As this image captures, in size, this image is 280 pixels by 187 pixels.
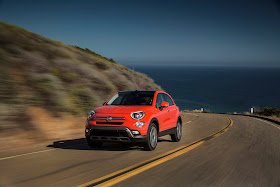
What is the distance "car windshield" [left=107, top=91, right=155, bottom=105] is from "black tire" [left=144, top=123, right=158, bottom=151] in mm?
832

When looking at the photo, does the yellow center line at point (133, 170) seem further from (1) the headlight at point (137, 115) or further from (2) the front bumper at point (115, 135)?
(1) the headlight at point (137, 115)

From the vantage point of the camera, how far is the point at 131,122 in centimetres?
818

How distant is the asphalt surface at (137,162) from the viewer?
546cm

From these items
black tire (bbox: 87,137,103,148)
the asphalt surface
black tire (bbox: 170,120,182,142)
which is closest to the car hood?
black tire (bbox: 87,137,103,148)

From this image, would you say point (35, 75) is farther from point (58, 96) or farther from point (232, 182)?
point (232, 182)

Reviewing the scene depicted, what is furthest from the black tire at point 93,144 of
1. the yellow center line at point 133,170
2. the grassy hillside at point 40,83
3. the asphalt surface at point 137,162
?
the grassy hillside at point 40,83

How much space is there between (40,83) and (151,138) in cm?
734

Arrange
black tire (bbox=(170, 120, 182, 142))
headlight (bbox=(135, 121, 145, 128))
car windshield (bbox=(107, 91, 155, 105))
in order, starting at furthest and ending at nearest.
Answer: black tire (bbox=(170, 120, 182, 142))
car windshield (bbox=(107, 91, 155, 105))
headlight (bbox=(135, 121, 145, 128))

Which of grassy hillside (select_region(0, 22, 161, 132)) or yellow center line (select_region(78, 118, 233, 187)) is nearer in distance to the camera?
yellow center line (select_region(78, 118, 233, 187))

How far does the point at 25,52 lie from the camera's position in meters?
16.0

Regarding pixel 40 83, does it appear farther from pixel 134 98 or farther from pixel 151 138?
pixel 151 138

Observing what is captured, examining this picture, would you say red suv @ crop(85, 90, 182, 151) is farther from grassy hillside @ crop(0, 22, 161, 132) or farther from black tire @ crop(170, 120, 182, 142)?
grassy hillside @ crop(0, 22, 161, 132)

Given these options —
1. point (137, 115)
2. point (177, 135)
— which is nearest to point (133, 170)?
point (137, 115)

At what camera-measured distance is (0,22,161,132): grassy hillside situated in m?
11.6
